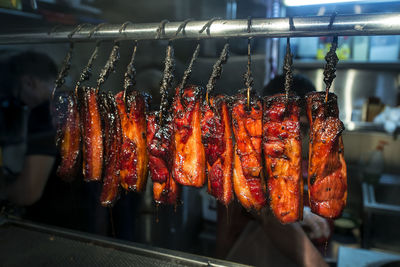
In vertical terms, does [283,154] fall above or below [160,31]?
below

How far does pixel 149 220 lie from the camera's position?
5.13 meters

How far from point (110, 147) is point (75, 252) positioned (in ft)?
2.80

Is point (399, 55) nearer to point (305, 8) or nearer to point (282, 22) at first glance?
point (305, 8)

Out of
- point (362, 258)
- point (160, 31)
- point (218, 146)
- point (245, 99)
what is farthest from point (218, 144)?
Result: point (362, 258)

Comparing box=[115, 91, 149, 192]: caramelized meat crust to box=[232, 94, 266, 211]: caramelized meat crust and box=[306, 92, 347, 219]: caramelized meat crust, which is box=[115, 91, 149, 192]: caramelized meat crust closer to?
box=[232, 94, 266, 211]: caramelized meat crust

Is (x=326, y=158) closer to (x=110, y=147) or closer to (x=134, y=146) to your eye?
(x=134, y=146)

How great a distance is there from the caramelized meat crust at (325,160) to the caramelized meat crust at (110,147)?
1193 mm

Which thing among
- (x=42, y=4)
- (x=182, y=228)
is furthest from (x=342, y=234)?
(x=42, y=4)

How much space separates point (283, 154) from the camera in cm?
162

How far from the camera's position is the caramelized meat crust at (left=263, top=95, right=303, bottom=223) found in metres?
1.59

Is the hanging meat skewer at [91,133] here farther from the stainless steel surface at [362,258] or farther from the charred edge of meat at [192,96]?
the stainless steel surface at [362,258]

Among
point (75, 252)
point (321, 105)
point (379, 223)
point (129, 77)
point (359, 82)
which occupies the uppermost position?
point (359, 82)

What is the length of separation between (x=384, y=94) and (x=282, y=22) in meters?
4.98

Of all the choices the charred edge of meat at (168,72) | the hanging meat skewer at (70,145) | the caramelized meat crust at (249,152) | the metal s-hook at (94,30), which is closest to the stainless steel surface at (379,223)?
the caramelized meat crust at (249,152)
